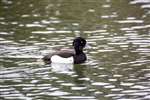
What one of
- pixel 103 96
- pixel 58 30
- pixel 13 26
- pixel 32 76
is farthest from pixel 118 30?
pixel 103 96

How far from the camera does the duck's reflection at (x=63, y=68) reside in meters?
22.4

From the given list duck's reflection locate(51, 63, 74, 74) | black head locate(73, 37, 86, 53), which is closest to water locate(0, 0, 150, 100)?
duck's reflection locate(51, 63, 74, 74)

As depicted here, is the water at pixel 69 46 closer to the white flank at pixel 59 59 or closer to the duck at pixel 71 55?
the duck at pixel 71 55

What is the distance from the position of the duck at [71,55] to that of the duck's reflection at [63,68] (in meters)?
0.19

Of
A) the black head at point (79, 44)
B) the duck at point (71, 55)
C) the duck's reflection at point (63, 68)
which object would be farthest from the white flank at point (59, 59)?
the black head at point (79, 44)

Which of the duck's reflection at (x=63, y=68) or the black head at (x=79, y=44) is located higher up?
the black head at (x=79, y=44)

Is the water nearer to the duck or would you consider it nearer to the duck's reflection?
the duck's reflection

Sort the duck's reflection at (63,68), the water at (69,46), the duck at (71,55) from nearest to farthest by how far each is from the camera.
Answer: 1. the water at (69,46)
2. the duck's reflection at (63,68)
3. the duck at (71,55)

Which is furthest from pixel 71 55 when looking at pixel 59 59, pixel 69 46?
pixel 69 46

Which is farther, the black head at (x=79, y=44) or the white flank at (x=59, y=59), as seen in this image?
the black head at (x=79, y=44)

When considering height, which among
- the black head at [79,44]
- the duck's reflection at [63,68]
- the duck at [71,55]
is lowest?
the duck's reflection at [63,68]

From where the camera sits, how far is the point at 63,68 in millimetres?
23062

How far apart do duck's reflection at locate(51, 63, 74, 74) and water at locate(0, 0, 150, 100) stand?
1.4 inches

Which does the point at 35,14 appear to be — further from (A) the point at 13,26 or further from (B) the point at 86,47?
(B) the point at 86,47
